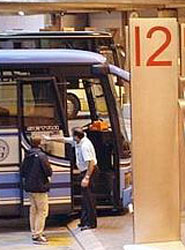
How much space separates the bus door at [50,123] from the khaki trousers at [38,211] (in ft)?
1.92

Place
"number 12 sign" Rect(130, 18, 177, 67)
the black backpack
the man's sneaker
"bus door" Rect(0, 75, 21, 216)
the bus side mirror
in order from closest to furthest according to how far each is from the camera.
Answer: "number 12 sign" Rect(130, 18, 177, 67), the black backpack, the man's sneaker, "bus door" Rect(0, 75, 21, 216), the bus side mirror

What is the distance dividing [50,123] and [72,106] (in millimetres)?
623

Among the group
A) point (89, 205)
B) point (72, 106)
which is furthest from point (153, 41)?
point (72, 106)

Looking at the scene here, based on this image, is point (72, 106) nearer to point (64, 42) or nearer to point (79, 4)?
point (64, 42)

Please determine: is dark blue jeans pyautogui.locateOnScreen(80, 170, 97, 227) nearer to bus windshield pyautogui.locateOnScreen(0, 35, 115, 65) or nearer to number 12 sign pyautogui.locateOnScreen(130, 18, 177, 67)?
bus windshield pyautogui.locateOnScreen(0, 35, 115, 65)

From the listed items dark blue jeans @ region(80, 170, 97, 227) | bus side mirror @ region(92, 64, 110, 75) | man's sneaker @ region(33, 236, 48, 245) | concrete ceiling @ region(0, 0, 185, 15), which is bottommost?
man's sneaker @ region(33, 236, 48, 245)

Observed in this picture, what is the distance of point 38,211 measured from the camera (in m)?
9.31

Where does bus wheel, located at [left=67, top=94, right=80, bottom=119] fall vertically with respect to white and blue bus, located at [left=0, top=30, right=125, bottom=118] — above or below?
below

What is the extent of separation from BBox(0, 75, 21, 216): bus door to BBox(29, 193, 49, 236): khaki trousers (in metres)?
0.57

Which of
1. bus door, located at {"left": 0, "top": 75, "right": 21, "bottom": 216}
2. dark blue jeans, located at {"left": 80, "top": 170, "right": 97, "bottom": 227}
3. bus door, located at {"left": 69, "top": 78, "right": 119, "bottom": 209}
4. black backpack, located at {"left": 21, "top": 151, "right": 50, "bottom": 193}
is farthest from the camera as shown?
bus door, located at {"left": 69, "top": 78, "right": 119, "bottom": 209}

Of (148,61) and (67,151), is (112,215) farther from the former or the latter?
(148,61)

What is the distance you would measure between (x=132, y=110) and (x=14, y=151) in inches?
210

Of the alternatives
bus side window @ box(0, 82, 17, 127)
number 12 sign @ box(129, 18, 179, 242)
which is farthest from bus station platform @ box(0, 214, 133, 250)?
number 12 sign @ box(129, 18, 179, 242)

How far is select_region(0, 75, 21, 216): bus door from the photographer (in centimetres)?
979
